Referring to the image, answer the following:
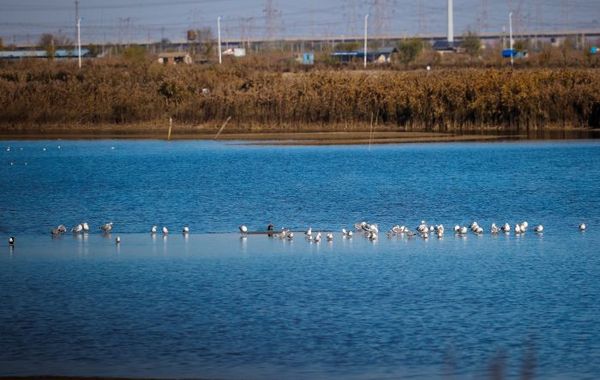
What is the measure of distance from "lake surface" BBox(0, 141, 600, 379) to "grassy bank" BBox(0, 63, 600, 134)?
1804cm

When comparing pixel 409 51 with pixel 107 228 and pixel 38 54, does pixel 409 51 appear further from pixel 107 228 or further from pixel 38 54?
pixel 107 228

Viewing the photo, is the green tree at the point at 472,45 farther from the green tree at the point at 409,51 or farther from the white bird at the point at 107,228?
the white bird at the point at 107,228

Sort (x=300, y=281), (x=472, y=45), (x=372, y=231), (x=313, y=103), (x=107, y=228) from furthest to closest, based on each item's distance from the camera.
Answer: (x=472, y=45) → (x=313, y=103) → (x=107, y=228) → (x=372, y=231) → (x=300, y=281)

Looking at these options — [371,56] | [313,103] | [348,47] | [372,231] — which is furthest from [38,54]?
[372,231]

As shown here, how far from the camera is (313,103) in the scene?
54062 mm

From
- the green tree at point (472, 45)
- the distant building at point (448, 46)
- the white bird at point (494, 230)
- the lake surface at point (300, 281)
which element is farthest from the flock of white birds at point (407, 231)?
the distant building at point (448, 46)

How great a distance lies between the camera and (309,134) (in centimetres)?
5088

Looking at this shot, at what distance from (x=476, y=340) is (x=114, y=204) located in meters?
15.4

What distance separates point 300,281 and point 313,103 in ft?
124

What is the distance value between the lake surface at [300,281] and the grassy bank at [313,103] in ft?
59.2

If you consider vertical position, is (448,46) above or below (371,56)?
above

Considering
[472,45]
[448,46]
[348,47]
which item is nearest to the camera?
[472,45]

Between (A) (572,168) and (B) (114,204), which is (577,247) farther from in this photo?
(A) (572,168)

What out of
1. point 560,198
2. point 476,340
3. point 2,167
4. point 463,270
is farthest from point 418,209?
point 2,167
